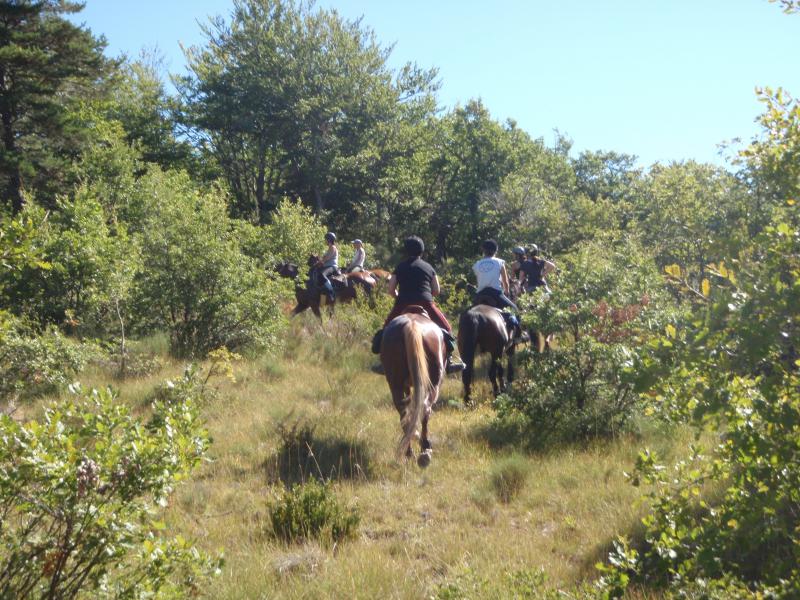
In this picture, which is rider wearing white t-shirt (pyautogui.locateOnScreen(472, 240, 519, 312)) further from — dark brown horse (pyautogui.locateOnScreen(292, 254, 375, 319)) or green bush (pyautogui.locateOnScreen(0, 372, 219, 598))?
green bush (pyautogui.locateOnScreen(0, 372, 219, 598))

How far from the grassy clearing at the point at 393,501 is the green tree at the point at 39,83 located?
49.6ft

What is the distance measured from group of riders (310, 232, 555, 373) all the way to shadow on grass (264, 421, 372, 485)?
120 cm

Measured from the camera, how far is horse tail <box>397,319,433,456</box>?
6.38m

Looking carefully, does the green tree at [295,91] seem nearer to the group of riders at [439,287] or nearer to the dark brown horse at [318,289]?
the dark brown horse at [318,289]

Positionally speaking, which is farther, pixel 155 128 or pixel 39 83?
pixel 155 128

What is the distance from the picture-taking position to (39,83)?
2031 centimetres

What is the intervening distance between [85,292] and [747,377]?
11.2 m

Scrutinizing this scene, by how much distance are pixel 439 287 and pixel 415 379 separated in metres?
1.81

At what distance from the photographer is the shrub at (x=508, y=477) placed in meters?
5.95

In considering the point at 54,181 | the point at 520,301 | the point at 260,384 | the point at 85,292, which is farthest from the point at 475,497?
the point at 54,181

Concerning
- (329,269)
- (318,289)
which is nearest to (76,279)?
(318,289)

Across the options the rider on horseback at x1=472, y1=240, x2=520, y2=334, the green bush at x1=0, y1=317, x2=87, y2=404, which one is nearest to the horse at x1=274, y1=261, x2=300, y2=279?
the green bush at x1=0, y1=317, x2=87, y2=404

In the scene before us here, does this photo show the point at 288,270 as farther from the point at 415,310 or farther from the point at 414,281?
the point at 415,310

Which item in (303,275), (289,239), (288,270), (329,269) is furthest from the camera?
(289,239)
